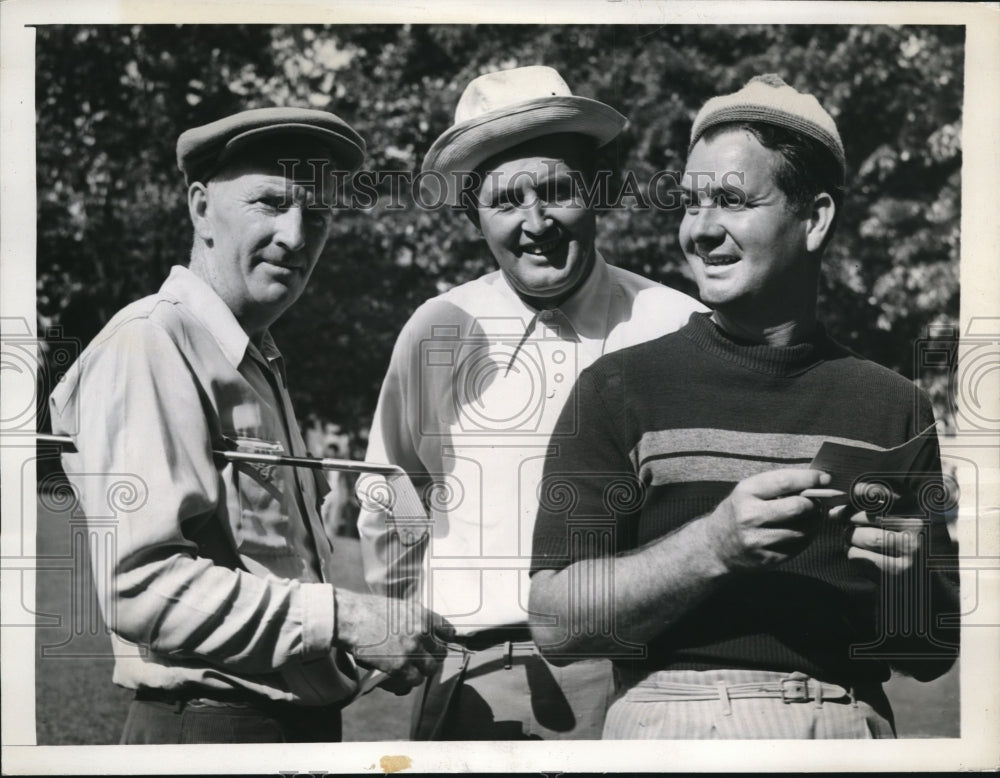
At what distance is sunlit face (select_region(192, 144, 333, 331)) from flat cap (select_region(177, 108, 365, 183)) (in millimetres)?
68

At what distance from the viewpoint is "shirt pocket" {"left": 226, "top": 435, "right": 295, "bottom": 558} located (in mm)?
3936

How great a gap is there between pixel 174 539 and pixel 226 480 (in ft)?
0.76

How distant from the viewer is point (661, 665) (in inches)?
159

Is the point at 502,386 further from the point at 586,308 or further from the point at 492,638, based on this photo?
the point at 492,638

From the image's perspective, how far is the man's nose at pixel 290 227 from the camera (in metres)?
4.14

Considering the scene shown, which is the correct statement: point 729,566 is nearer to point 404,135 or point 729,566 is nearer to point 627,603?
point 627,603

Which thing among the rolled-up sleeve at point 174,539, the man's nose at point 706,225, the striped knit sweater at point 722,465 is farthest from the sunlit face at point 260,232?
the man's nose at point 706,225

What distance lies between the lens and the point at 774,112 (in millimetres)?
4156

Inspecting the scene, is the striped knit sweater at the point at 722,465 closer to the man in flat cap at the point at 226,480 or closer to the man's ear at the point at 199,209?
the man in flat cap at the point at 226,480

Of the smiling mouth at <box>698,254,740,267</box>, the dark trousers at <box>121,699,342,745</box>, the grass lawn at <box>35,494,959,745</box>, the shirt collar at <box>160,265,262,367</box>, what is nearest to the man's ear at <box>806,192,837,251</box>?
the smiling mouth at <box>698,254,740,267</box>

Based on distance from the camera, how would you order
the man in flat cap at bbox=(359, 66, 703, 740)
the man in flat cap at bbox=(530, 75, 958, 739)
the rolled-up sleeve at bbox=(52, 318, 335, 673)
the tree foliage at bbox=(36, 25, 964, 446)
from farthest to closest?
the tree foliage at bbox=(36, 25, 964, 446) → the man in flat cap at bbox=(359, 66, 703, 740) → the man in flat cap at bbox=(530, 75, 958, 739) → the rolled-up sleeve at bbox=(52, 318, 335, 673)

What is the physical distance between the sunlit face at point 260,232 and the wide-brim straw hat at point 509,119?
1.38ft

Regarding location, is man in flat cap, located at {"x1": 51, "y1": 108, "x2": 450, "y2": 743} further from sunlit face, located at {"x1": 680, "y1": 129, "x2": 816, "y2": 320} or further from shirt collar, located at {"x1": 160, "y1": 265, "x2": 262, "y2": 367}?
sunlit face, located at {"x1": 680, "y1": 129, "x2": 816, "y2": 320}

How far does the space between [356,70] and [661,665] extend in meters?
2.15
